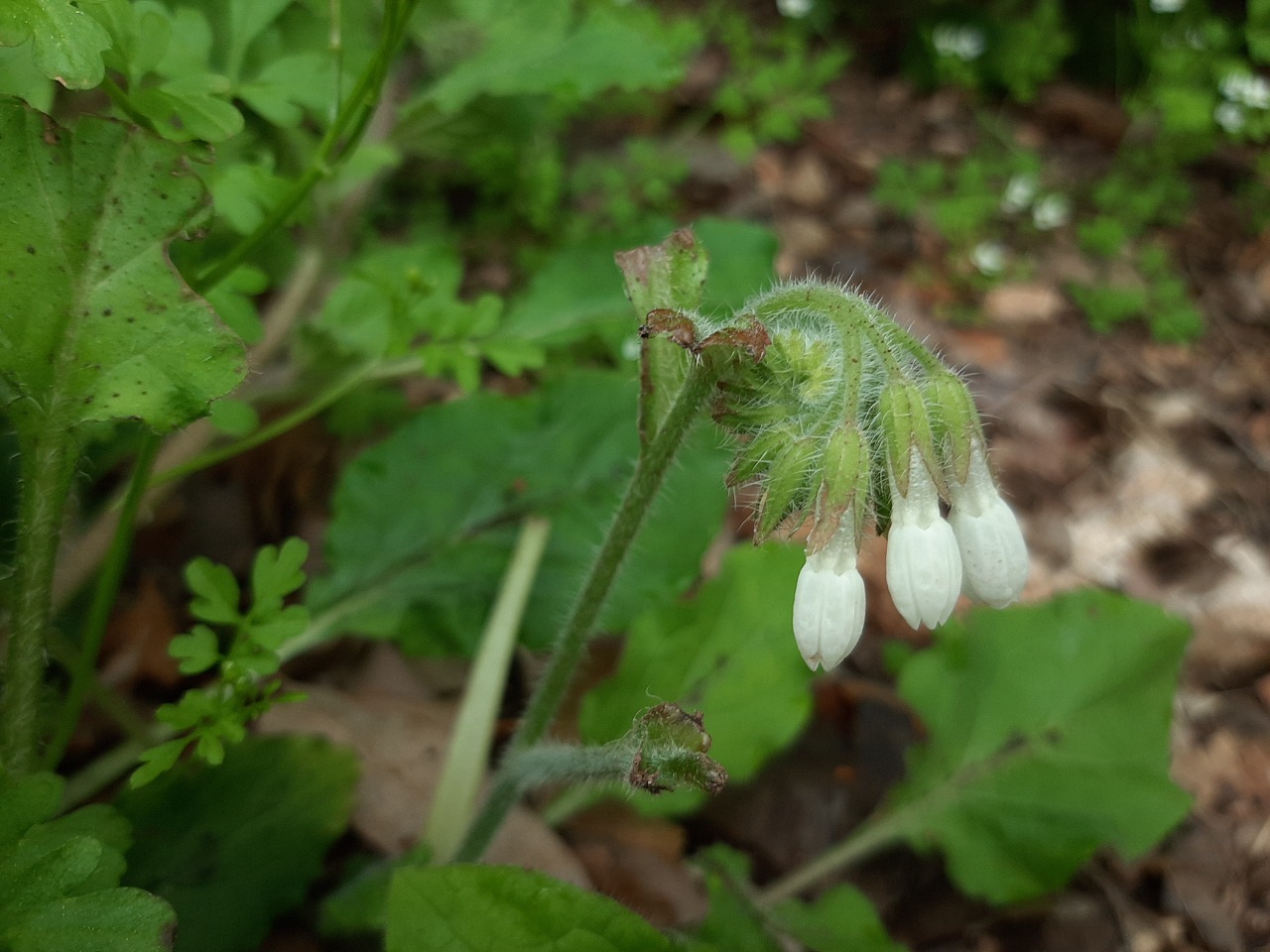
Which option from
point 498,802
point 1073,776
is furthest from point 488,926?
point 1073,776

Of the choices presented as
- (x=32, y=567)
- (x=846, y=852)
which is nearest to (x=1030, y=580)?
(x=846, y=852)

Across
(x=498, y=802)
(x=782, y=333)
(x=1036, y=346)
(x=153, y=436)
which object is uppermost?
(x=153, y=436)

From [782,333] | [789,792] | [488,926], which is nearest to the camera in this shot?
[488,926]

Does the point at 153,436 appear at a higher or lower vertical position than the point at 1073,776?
higher

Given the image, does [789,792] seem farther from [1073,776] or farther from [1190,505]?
[1190,505]

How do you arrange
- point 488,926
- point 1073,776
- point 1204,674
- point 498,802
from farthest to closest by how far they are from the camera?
point 1204,674 < point 1073,776 < point 498,802 < point 488,926

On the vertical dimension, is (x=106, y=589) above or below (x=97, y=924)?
above

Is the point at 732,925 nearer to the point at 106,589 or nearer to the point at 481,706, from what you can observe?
the point at 481,706
